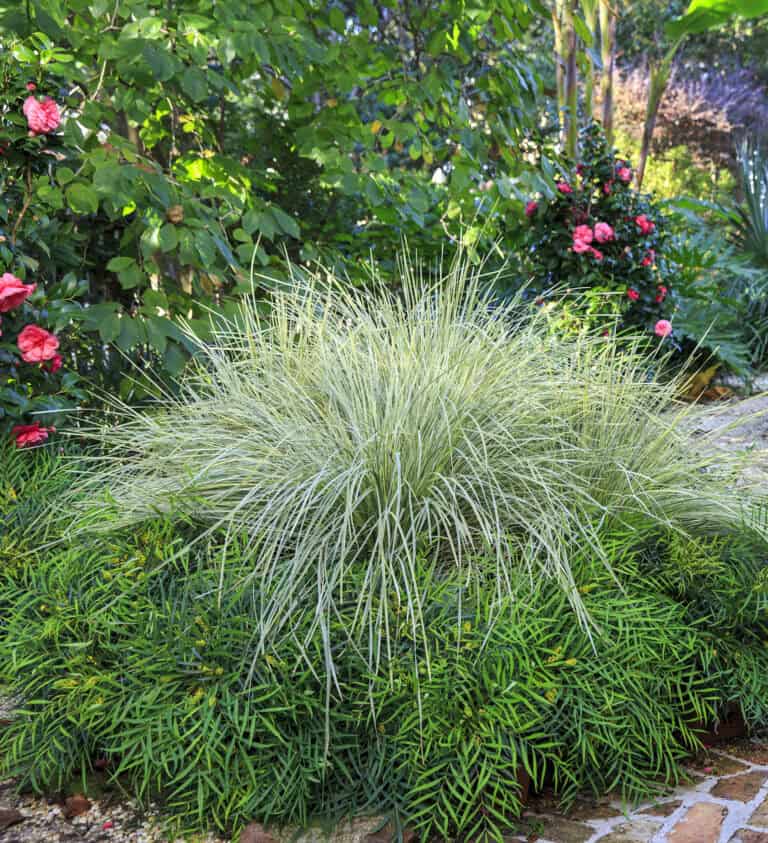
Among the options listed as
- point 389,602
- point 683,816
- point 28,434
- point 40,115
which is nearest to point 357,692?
point 389,602

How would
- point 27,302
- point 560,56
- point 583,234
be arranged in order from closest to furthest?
point 27,302 < point 583,234 < point 560,56

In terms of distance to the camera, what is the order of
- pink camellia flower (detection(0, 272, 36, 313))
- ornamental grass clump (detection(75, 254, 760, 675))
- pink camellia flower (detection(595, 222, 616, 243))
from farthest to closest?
pink camellia flower (detection(595, 222, 616, 243))
pink camellia flower (detection(0, 272, 36, 313))
ornamental grass clump (detection(75, 254, 760, 675))

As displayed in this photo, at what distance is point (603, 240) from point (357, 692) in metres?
4.16

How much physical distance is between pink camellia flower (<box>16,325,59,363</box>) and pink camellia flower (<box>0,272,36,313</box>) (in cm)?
11

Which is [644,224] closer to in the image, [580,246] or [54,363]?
[580,246]

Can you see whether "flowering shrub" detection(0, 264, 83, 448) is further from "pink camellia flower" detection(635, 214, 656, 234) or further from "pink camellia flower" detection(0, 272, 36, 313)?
"pink camellia flower" detection(635, 214, 656, 234)

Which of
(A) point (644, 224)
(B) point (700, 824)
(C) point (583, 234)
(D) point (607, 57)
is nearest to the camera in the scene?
(B) point (700, 824)

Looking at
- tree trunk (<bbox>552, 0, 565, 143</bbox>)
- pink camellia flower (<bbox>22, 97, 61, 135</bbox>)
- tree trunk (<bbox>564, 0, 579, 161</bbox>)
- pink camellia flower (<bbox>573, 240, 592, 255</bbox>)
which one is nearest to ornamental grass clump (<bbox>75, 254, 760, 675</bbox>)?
pink camellia flower (<bbox>22, 97, 61, 135</bbox>)

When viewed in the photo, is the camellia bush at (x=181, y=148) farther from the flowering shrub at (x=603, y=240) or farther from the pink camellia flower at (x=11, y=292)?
the flowering shrub at (x=603, y=240)

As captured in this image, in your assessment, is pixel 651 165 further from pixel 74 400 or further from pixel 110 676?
pixel 110 676

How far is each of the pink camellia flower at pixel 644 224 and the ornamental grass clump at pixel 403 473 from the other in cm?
288

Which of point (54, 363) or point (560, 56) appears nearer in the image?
point (54, 363)

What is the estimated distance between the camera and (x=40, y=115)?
3283 millimetres

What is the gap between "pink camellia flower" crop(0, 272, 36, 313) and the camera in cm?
296
